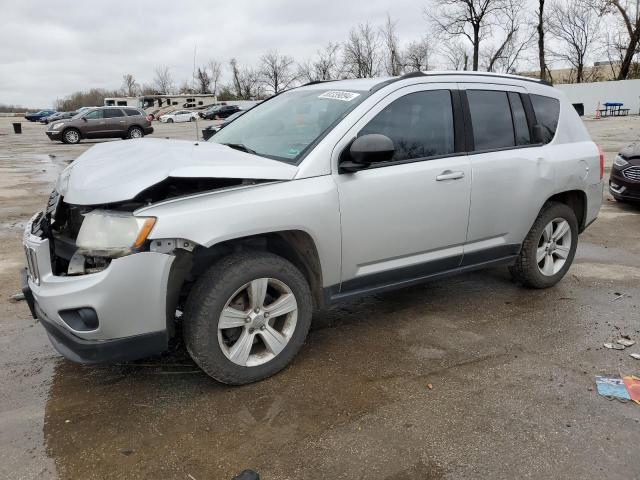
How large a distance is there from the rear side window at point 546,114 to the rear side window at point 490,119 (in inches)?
14.7

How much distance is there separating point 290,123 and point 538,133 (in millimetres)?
2157

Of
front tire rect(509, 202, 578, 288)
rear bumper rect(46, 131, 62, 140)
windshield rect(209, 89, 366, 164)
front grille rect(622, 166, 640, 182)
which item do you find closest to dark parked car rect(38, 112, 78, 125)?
rear bumper rect(46, 131, 62, 140)

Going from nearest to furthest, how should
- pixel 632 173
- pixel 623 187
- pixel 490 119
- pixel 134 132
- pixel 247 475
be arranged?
pixel 247 475 < pixel 490 119 < pixel 632 173 < pixel 623 187 < pixel 134 132

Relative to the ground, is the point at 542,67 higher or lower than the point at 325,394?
higher

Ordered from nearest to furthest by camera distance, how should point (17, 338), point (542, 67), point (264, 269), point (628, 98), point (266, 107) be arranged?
point (264, 269)
point (17, 338)
point (266, 107)
point (628, 98)
point (542, 67)

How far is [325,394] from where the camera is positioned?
118 inches

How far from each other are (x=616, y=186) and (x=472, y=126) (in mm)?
5481

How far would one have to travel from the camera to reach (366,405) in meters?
2.88

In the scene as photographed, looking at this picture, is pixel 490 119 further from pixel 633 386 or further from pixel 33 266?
pixel 33 266

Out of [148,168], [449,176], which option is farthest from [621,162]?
[148,168]

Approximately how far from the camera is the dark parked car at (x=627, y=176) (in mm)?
7738

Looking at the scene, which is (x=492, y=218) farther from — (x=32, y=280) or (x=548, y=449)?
(x=32, y=280)

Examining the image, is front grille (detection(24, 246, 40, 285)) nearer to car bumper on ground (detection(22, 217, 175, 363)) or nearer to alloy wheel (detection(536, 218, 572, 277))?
car bumper on ground (detection(22, 217, 175, 363))

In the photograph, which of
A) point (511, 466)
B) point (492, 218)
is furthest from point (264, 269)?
point (492, 218)
